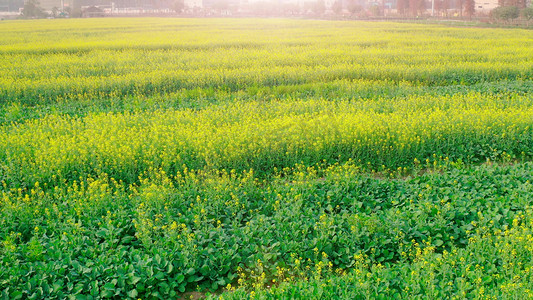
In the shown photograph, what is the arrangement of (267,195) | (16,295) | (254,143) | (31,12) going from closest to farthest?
(16,295), (267,195), (254,143), (31,12)

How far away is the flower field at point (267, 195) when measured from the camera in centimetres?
503

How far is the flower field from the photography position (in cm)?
503

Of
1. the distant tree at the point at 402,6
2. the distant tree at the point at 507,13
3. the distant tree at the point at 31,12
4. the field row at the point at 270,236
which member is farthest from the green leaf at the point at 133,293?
the distant tree at the point at 31,12

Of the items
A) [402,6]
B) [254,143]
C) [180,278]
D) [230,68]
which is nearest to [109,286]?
[180,278]

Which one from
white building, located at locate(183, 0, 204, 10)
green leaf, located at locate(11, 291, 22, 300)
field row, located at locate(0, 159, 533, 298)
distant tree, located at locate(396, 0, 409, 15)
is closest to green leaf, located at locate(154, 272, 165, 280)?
field row, located at locate(0, 159, 533, 298)

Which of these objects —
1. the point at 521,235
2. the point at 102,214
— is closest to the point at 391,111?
the point at 521,235

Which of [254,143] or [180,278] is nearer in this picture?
[180,278]

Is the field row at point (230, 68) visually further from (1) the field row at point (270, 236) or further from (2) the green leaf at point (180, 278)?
(2) the green leaf at point (180, 278)

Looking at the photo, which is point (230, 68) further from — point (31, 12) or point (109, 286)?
point (31, 12)

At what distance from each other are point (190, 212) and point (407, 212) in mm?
2980

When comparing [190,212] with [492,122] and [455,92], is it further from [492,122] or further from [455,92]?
[455,92]

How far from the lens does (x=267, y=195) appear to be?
7145mm

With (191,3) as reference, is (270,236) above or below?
below

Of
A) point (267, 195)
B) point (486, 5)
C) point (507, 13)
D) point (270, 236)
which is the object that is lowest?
point (270, 236)
